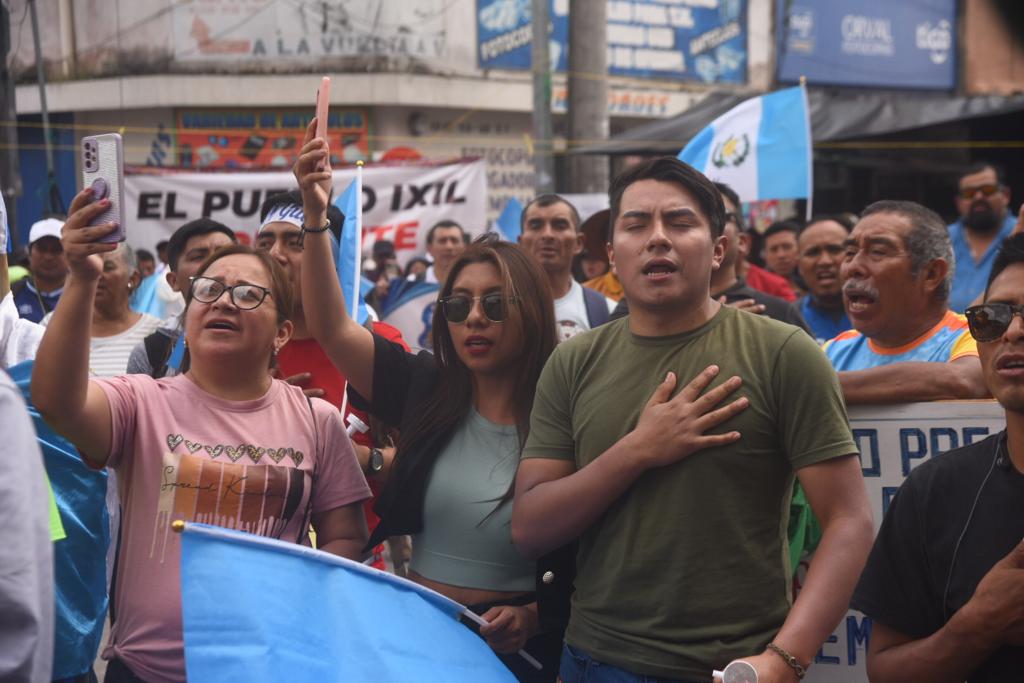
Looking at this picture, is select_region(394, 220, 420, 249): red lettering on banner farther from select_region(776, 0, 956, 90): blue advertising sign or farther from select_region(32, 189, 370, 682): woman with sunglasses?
select_region(776, 0, 956, 90): blue advertising sign

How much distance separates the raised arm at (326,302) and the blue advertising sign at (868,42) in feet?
67.4

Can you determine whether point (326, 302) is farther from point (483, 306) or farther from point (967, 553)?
point (967, 553)

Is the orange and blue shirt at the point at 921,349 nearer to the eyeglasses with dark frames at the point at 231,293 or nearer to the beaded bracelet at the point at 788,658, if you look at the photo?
the beaded bracelet at the point at 788,658

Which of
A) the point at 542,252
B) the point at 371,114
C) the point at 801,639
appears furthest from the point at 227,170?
the point at 801,639

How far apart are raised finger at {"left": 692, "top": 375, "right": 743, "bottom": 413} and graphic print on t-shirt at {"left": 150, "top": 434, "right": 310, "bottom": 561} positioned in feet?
3.34

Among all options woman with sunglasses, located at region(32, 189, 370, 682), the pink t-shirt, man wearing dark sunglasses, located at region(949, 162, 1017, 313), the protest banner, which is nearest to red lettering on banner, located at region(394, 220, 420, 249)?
man wearing dark sunglasses, located at region(949, 162, 1017, 313)

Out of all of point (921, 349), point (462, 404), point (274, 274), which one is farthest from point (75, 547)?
point (921, 349)

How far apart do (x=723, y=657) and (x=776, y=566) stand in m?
0.23

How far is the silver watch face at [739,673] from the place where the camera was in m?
2.38

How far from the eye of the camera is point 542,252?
6.00m

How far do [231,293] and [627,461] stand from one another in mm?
1145

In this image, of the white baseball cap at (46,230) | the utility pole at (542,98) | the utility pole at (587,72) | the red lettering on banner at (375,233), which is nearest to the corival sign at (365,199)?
the red lettering on banner at (375,233)

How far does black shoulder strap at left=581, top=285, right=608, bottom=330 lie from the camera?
5.79 metres

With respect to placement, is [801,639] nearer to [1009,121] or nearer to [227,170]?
[227,170]
